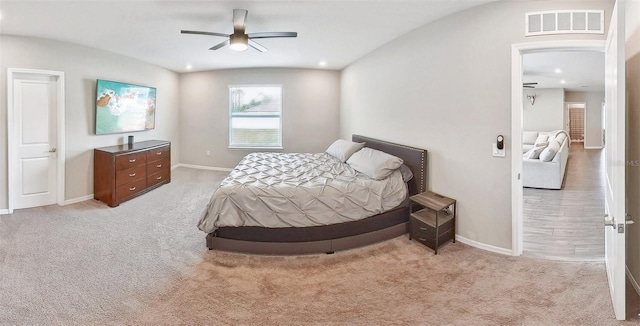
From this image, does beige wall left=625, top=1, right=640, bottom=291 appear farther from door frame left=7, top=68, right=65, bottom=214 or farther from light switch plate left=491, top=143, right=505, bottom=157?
door frame left=7, top=68, right=65, bottom=214

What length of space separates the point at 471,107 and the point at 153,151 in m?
5.29

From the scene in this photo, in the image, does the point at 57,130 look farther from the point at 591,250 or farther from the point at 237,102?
the point at 591,250

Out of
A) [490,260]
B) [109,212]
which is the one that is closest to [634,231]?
[490,260]

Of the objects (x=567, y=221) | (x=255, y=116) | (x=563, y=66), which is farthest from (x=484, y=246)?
(x=255, y=116)

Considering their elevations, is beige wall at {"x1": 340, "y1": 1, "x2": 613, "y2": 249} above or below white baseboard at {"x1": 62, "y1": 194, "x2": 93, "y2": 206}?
above

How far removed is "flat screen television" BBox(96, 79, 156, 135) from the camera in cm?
521

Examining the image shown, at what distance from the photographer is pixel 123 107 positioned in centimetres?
569

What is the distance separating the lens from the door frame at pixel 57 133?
4.28m

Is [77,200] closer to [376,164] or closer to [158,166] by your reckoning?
[158,166]

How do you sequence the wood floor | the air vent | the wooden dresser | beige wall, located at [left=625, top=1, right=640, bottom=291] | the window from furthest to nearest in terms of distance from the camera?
the window → the wooden dresser → the wood floor → the air vent → beige wall, located at [left=625, top=1, right=640, bottom=291]

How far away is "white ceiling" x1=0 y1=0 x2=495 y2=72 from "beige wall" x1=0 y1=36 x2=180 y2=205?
0.20 metres

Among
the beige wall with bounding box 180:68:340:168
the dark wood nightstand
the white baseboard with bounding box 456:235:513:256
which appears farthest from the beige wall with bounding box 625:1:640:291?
the beige wall with bounding box 180:68:340:168

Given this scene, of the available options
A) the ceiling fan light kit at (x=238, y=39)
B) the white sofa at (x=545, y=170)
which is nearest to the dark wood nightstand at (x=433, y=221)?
the ceiling fan light kit at (x=238, y=39)

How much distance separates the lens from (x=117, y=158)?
4.83 metres
